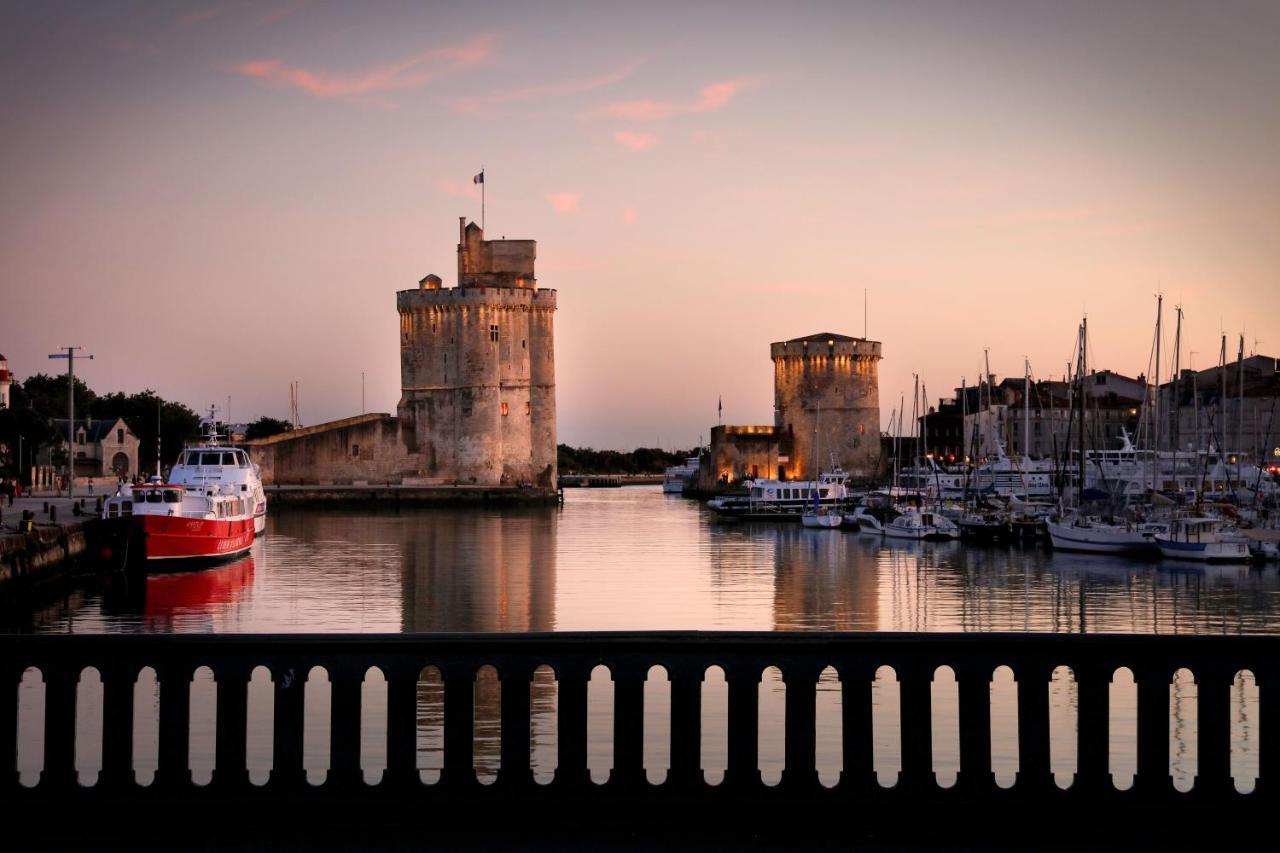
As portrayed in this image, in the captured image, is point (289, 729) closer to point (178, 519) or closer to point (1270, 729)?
point (1270, 729)

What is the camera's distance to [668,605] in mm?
29734

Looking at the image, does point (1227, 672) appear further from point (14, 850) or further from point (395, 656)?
point (14, 850)

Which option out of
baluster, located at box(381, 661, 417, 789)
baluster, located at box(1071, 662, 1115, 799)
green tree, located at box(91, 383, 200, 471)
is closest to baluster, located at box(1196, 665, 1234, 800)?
baluster, located at box(1071, 662, 1115, 799)

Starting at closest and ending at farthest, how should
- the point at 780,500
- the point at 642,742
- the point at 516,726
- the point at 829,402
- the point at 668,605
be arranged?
the point at 642,742, the point at 516,726, the point at 668,605, the point at 780,500, the point at 829,402

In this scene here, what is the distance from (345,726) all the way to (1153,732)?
3.38m

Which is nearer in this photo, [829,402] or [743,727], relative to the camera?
[743,727]

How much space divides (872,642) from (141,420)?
108 m

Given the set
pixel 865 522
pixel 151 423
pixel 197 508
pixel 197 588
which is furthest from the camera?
pixel 151 423

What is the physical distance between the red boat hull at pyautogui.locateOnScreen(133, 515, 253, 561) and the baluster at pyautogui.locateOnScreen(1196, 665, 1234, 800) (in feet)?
104

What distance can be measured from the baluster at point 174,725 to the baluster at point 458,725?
1063 mm

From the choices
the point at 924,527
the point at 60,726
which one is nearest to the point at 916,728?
the point at 60,726

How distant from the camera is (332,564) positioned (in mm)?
40062

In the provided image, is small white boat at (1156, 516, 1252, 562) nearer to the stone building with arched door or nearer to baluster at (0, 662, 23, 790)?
baluster at (0, 662, 23, 790)

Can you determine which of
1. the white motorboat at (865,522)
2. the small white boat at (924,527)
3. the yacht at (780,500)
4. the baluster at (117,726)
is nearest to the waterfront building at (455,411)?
the yacht at (780,500)
